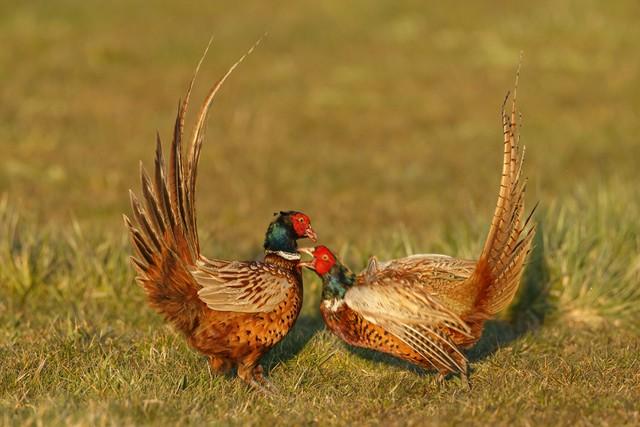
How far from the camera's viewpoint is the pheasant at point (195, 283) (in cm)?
568

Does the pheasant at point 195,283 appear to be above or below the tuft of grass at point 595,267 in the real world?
above

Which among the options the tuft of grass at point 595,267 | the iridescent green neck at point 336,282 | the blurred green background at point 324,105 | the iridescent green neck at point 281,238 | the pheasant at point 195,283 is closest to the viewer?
the pheasant at point 195,283

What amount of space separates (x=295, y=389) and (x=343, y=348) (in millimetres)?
779

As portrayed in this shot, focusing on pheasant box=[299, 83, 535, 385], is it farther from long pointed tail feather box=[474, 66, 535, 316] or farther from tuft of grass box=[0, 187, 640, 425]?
tuft of grass box=[0, 187, 640, 425]

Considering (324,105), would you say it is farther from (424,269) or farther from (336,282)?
(336,282)

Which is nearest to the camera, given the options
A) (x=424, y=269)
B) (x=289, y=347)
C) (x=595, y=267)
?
(x=424, y=269)

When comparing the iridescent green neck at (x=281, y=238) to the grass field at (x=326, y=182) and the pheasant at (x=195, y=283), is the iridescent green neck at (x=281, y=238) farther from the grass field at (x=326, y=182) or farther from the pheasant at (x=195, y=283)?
the grass field at (x=326, y=182)

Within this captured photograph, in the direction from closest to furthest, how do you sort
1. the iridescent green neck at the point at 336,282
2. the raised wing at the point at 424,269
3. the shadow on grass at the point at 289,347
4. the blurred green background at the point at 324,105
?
the iridescent green neck at the point at 336,282 < the raised wing at the point at 424,269 < the shadow on grass at the point at 289,347 < the blurred green background at the point at 324,105

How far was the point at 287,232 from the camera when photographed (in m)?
6.13

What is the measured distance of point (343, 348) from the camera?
6.48 m

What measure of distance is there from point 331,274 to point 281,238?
1.46ft

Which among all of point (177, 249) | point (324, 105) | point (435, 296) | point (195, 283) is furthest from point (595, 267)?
point (324, 105)

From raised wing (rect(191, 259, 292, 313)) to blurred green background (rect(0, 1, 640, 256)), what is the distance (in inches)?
136

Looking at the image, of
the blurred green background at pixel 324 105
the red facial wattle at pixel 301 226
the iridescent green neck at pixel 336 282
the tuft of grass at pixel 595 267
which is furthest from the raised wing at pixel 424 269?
the blurred green background at pixel 324 105
